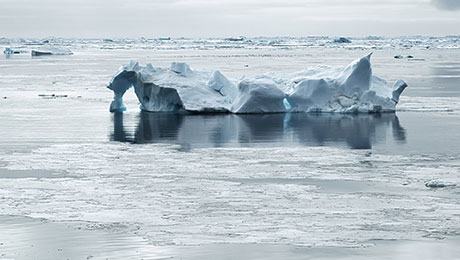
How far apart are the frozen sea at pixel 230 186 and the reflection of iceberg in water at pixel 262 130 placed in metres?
0.05

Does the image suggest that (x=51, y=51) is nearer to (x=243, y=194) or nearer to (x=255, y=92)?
(x=255, y=92)

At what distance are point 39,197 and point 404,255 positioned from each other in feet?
17.7

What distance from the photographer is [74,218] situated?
1003 cm

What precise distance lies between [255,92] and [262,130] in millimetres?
3417

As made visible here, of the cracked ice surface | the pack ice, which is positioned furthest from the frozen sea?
the pack ice

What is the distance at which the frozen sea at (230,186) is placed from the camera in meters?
8.78

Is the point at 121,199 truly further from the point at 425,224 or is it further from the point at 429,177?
the point at 429,177

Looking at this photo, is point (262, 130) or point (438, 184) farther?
point (262, 130)

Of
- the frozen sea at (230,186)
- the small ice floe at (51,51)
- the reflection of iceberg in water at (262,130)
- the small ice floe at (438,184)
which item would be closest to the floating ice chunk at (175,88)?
the reflection of iceberg in water at (262,130)

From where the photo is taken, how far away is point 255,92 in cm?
2267

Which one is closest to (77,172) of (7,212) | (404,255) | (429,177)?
(7,212)

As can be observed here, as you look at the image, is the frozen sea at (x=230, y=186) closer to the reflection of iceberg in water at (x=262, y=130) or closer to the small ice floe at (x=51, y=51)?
the reflection of iceberg in water at (x=262, y=130)

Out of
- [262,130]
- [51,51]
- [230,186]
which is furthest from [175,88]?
[51,51]

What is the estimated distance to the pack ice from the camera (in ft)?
74.8
